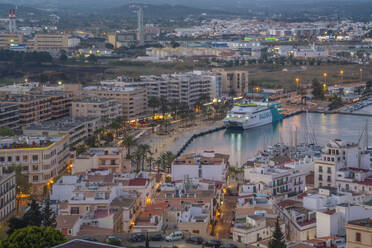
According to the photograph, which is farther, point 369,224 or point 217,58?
point 217,58

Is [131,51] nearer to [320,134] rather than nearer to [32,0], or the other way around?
[320,134]

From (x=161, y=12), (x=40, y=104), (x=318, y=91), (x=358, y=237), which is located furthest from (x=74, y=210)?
(x=161, y=12)

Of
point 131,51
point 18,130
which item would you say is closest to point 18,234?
point 18,130

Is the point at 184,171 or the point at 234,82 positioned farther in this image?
the point at 234,82

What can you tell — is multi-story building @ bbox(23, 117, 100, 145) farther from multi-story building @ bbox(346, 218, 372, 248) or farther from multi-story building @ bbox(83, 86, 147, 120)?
multi-story building @ bbox(346, 218, 372, 248)

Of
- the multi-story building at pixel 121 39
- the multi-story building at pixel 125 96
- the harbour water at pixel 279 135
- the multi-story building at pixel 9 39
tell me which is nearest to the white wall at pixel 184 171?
the harbour water at pixel 279 135

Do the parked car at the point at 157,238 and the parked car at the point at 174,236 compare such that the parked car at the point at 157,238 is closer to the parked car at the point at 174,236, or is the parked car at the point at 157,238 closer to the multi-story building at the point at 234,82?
the parked car at the point at 174,236

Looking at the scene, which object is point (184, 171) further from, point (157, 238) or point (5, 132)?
point (5, 132)
